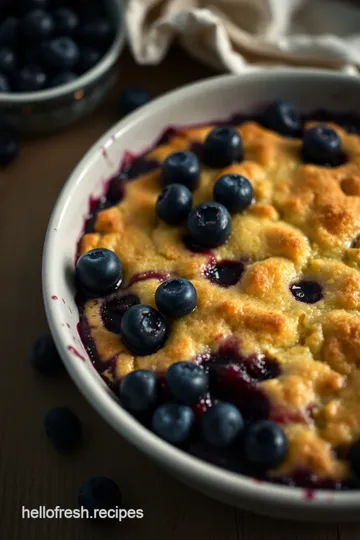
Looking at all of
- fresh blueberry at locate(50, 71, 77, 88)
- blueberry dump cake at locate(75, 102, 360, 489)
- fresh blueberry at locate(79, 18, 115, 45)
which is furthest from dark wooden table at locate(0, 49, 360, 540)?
fresh blueberry at locate(79, 18, 115, 45)

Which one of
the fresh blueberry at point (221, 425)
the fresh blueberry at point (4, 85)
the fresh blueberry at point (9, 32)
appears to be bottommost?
the fresh blueberry at point (221, 425)

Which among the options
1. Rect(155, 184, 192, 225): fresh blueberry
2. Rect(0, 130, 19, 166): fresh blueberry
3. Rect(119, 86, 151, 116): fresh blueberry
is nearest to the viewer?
Rect(155, 184, 192, 225): fresh blueberry

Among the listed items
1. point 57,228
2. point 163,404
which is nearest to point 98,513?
point 163,404

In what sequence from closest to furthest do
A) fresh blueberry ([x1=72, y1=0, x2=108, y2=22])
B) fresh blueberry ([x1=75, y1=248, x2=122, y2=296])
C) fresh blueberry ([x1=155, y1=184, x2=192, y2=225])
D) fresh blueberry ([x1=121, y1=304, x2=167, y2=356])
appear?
fresh blueberry ([x1=121, y1=304, x2=167, y2=356]) → fresh blueberry ([x1=75, y1=248, x2=122, y2=296]) → fresh blueberry ([x1=155, y1=184, x2=192, y2=225]) → fresh blueberry ([x1=72, y1=0, x2=108, y2=22])

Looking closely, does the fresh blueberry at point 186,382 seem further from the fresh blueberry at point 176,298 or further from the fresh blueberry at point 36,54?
the fresh blueberry at point 36,54

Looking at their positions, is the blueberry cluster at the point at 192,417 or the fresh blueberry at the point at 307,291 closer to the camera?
the blueberry cluster at the point at 192,417

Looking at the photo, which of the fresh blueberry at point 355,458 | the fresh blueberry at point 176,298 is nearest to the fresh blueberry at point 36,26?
the fresh blueberry at point 176,298

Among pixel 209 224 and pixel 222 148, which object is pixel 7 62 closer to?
pixel 222 148

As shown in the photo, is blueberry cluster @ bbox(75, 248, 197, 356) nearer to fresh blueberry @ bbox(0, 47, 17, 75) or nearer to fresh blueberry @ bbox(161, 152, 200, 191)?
fresh blueberry @ bbox(161, 152, 200, 191)
